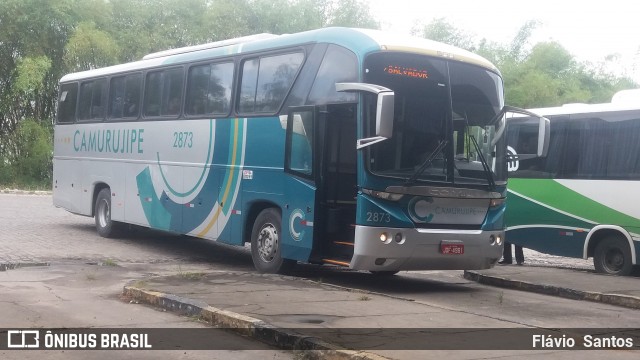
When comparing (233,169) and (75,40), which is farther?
(75,40)

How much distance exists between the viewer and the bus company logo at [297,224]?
42.5ft

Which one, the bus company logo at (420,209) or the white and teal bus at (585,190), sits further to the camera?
the white and teal bus at (585,190)

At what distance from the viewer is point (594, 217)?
53.6ft

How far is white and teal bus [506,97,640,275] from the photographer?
1591cm

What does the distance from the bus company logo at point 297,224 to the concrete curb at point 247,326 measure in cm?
285

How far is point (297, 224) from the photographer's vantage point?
42.9ft

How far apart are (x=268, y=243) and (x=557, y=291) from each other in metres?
4.60

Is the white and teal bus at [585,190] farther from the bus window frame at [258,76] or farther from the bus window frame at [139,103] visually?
the bus window frame at [139,103]

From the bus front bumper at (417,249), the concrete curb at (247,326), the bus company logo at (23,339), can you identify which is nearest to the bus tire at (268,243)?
the bus front bumper at (417,249)

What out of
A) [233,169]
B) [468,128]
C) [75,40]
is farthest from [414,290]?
[75,40]

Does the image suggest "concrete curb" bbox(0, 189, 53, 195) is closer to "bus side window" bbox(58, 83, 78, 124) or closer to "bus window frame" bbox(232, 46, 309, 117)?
"bus side window" bbox(58, 83, 78, 124)

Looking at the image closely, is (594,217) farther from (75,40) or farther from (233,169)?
(75,40)

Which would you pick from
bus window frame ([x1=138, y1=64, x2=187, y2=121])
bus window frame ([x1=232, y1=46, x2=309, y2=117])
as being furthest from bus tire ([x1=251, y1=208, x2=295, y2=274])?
bus window frame ([x1=138, y1=64, x2=187, y2=121])

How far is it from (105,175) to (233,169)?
5.51 meters
